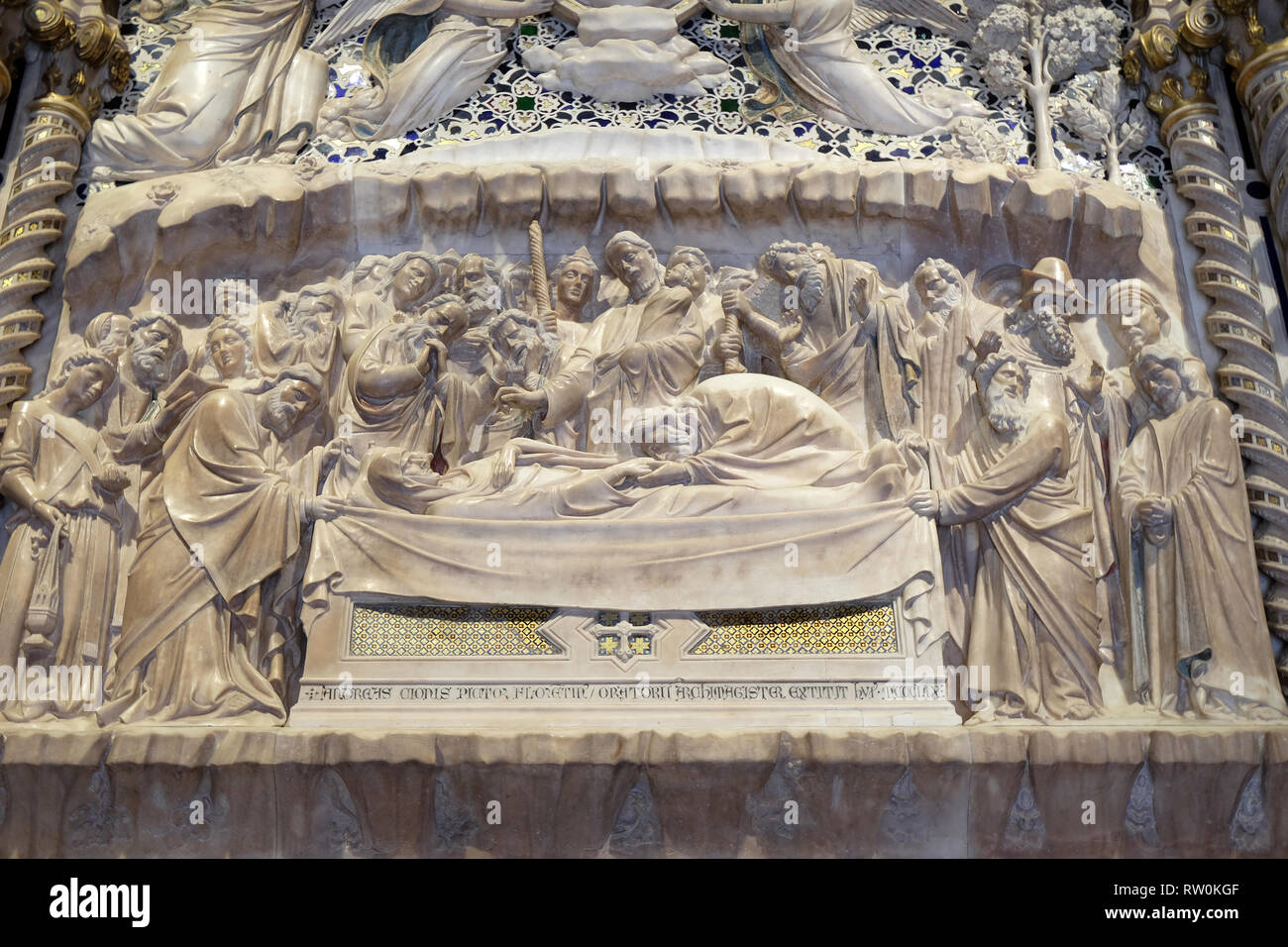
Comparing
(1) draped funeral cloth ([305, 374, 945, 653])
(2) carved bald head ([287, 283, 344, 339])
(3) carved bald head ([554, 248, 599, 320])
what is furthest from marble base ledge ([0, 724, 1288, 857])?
(3) carved bald head ([554, 248, 599, 320])

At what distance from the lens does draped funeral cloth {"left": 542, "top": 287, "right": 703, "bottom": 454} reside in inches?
283

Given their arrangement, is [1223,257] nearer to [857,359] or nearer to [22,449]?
[857,359]

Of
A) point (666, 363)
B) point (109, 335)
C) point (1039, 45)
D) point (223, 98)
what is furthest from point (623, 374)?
point (1039, 45)

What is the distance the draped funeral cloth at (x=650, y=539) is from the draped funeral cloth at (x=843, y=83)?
2.41 m

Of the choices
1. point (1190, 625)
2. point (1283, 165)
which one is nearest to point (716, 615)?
point (1190, 625)

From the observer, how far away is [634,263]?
25.0 feet

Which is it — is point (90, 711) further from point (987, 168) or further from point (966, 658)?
point (987, 168)

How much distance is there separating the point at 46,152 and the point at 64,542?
241 cm

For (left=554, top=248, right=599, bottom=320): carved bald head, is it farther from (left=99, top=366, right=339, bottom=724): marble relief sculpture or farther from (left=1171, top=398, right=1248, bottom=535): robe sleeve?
(left=1171, top=398, right=1248, bottom=535): robe sleeve

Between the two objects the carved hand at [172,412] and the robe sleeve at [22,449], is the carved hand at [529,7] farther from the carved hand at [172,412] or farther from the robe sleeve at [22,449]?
the robe sleeve at [22,449]

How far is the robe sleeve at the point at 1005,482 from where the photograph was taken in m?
6.81

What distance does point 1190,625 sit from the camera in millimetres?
6562

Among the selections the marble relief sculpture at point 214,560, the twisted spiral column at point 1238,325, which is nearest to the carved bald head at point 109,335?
the marble relief sculpture at point 214,560

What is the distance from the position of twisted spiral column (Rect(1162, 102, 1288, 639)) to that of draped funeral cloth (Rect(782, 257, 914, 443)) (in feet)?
5.33
